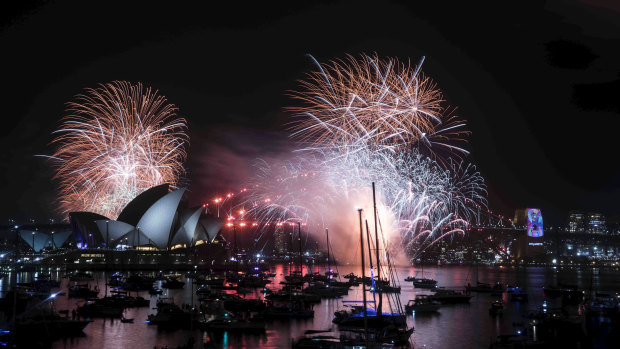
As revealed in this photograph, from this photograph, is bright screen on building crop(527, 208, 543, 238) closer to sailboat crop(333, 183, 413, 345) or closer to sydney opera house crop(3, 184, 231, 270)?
sydney opera house crop(3, 184, 231, 270)

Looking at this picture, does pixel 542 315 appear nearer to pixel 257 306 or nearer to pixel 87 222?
pixel 257 306

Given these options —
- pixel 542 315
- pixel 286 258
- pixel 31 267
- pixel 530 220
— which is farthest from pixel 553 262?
pixel 542 315

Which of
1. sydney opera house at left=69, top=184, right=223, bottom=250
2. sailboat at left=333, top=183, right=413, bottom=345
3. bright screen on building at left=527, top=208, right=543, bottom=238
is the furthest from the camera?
bright screen on building at left=527, top=208, right=543, bottom=238

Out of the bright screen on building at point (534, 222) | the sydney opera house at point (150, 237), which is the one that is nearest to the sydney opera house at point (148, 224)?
the sydney opera house at point (150, 237)

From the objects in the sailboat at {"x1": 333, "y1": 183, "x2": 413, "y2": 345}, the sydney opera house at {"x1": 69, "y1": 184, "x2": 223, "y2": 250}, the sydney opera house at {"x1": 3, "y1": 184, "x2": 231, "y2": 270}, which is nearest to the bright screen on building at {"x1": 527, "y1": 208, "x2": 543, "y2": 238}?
the sydney opera house at {"x1": 3, "y1": 184, "x2": 231, "y2": 270}

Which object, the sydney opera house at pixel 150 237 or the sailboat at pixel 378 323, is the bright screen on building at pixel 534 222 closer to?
the sydney opera house at pixel 150 237
